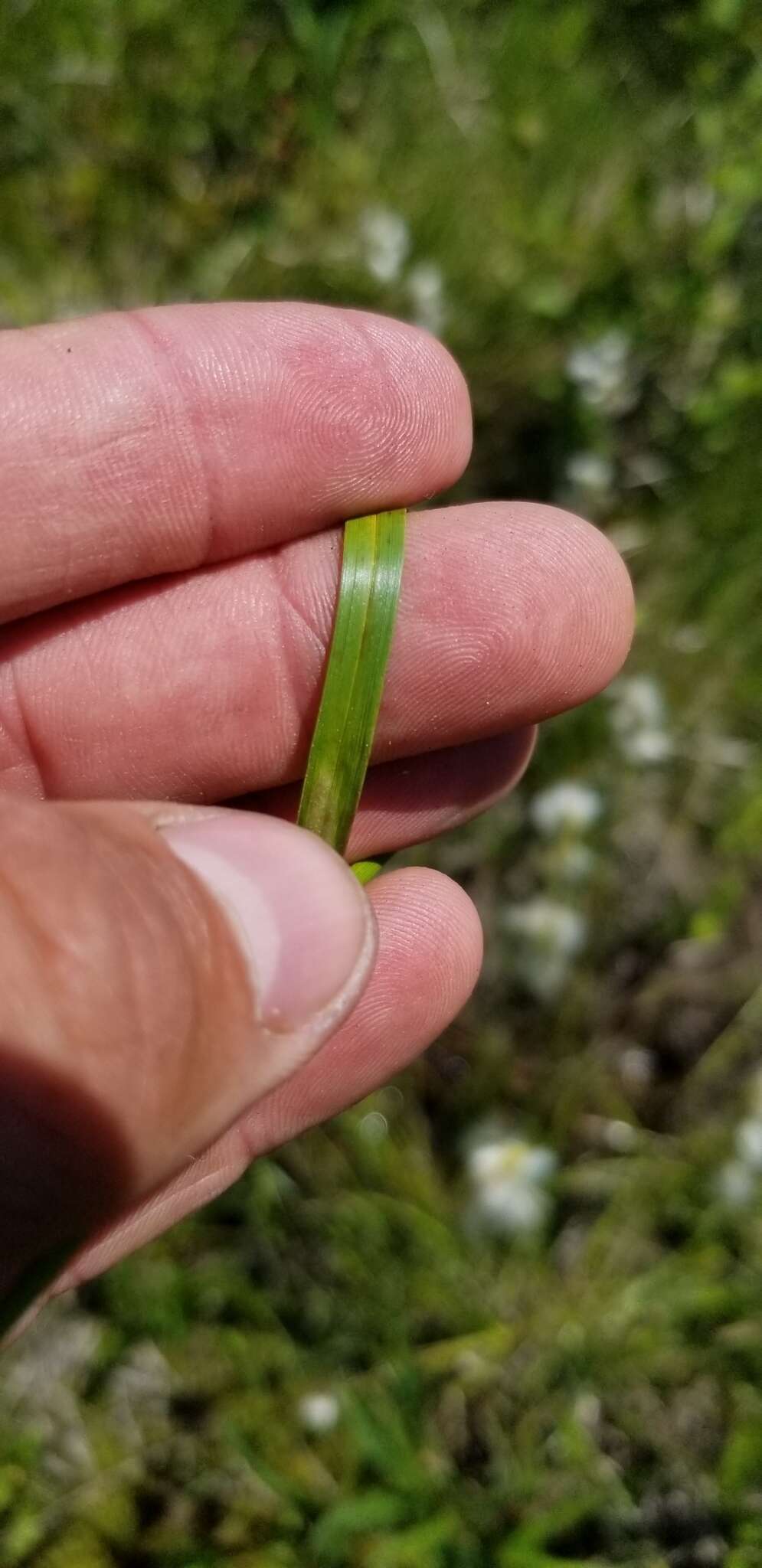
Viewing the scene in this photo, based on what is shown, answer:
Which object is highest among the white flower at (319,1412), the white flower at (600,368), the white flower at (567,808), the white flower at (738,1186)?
the white flower at (600,368)

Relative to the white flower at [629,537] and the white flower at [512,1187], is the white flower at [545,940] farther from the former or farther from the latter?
the white flower at [629,537]

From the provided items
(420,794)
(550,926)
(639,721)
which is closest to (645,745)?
(639,721)

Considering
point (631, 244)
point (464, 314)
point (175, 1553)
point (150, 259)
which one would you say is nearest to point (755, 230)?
point (631, 244)

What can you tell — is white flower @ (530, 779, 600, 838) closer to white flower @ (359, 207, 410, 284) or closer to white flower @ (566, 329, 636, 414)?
white flower @ (566, 329, 636, 414)

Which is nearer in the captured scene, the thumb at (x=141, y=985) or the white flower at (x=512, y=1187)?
the thumb at (x=141, y=985)

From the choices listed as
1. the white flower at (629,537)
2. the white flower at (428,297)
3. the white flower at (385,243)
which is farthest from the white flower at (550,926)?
the white flower at (385,243)

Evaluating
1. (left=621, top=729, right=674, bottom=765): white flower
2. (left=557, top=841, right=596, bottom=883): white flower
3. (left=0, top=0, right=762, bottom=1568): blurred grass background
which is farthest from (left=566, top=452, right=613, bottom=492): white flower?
(left=557, top=841, right=596, bottom=883): white flower
